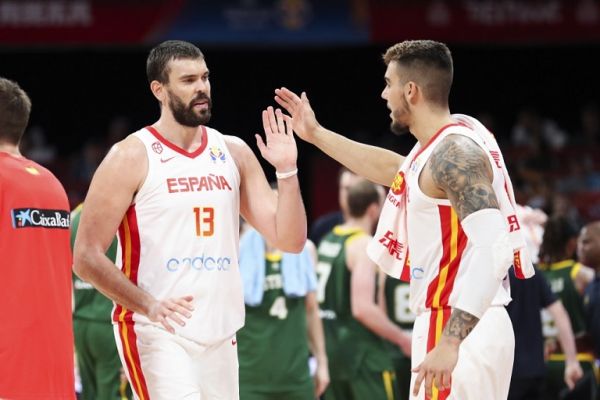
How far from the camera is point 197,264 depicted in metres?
5.85

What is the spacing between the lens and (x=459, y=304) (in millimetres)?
5102

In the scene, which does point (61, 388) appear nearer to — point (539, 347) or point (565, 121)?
point (539, 347)

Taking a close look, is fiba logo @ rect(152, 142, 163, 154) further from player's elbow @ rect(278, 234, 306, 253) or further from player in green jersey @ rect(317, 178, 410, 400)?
player in green jersey @ rect(317, 178, 410, 400)

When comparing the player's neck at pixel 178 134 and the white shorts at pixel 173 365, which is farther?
the player's neck at pixel 178 134

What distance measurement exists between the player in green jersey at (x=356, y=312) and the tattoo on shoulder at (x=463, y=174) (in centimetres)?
378

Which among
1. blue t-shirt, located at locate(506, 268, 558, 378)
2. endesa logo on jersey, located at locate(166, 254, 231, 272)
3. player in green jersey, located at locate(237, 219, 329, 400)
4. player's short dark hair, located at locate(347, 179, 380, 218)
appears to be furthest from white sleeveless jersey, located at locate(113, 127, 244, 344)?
player's short dark hair, located at locate(347, 179, 380, 218)

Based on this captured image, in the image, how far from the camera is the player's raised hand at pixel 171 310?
5.51 m

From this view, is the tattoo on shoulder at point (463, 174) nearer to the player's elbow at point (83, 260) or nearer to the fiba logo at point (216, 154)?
the fiba logo at point (216, 154)

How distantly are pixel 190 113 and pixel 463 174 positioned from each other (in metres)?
1.51

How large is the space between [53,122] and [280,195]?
1491cm

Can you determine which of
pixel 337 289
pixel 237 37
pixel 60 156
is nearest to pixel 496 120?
pixel 237 37

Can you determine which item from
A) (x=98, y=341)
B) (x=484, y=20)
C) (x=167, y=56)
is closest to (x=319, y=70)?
(x=484, y=20)

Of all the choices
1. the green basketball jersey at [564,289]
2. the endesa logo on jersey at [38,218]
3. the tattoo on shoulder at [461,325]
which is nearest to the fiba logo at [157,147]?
the endesa logo on jersey at [38,218]

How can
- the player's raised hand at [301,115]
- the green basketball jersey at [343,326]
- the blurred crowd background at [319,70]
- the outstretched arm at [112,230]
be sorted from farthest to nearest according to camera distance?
the blurred crowd background at [319,70], the green basketball jersey at [343,326], the player's raised hand at [301,115], the outstretched arm at [112,230]
